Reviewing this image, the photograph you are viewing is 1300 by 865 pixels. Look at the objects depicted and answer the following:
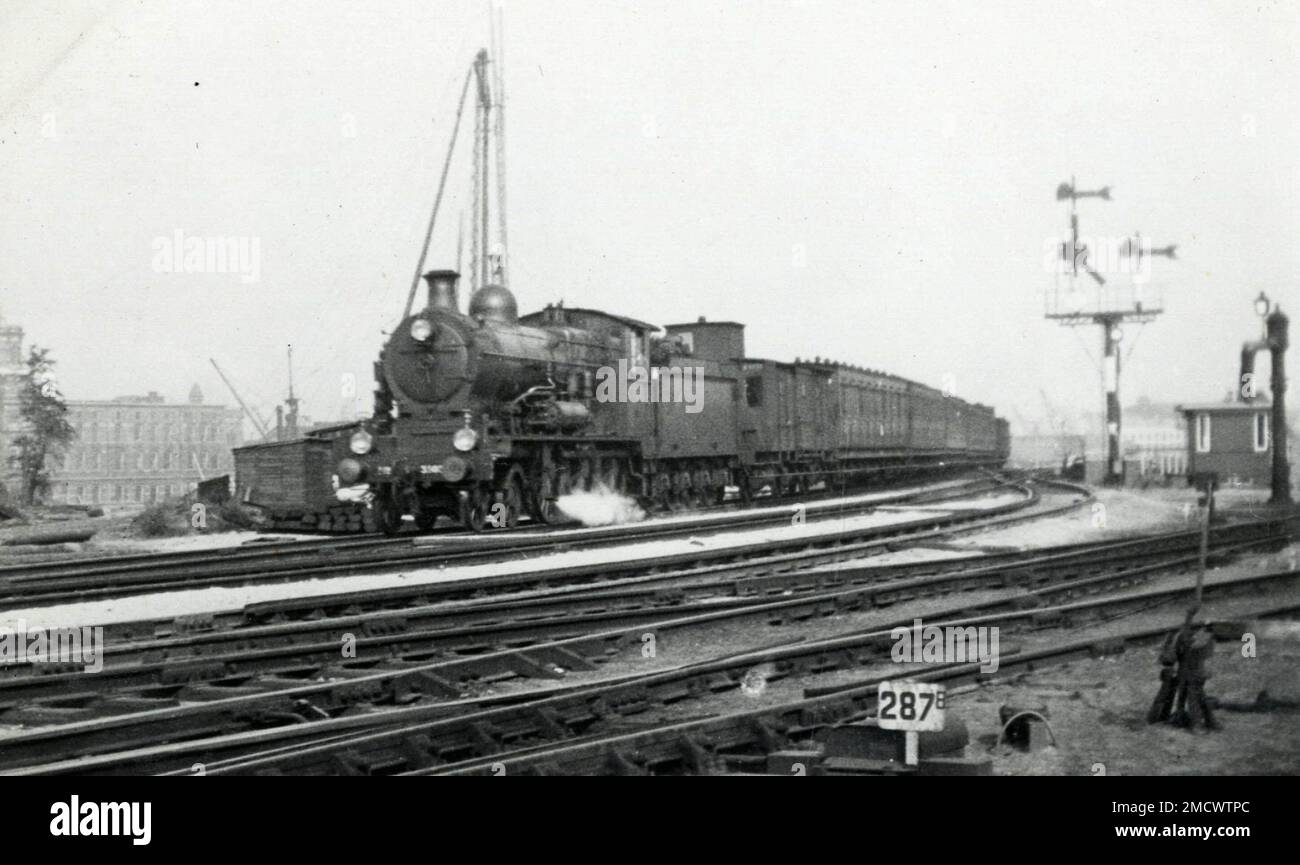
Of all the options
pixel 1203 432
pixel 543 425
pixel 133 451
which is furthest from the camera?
pixel 133 451

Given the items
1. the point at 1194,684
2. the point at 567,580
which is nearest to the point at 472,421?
the point at 567,580

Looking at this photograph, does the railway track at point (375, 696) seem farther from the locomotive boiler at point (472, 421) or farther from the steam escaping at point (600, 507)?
the steam escaping at point (600, 507)

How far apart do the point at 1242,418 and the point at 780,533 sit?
8.56 meters

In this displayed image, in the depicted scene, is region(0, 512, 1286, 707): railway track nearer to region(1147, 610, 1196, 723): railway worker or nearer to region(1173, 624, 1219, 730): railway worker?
region(1147, 610, 1196, 723): railway worker

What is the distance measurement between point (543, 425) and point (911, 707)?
12.1m

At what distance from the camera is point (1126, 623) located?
30.5 ft

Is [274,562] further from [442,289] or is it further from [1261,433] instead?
[1261,433]

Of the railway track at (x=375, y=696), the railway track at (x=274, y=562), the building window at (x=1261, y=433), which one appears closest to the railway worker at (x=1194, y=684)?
the railway track at (x=375, y=696)

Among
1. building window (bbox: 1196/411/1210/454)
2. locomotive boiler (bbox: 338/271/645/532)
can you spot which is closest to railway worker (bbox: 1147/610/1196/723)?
locomotive boiler (bbox: 338/271/645/532)

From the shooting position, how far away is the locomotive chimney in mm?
16094

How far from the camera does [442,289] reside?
1620cm

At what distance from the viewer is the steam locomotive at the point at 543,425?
15.4 m

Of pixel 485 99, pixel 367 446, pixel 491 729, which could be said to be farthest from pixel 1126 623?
pixel 485 99
